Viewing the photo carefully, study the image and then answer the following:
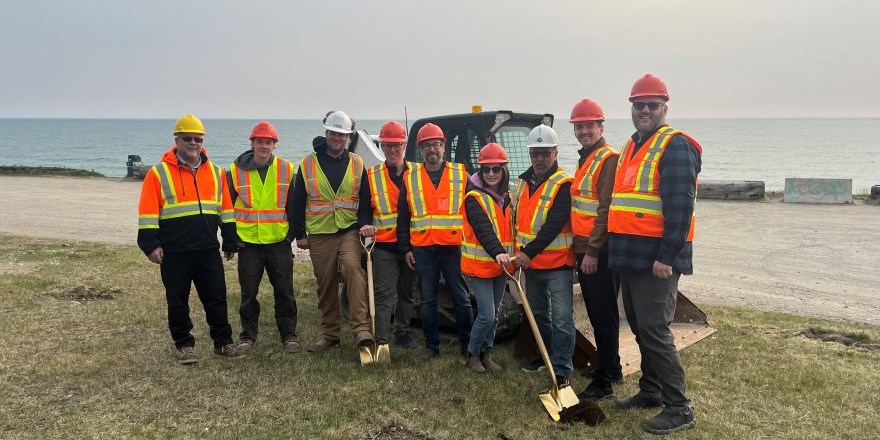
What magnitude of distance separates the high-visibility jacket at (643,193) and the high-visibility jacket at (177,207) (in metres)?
3.32

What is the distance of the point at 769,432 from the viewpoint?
402 centimetres

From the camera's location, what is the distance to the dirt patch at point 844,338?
18.8 feet

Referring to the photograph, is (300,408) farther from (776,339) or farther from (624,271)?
(776,339)

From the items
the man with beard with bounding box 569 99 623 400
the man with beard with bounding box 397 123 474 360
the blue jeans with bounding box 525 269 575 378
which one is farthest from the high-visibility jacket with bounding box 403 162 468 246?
the man with beard with bounding box 569 99 623 400

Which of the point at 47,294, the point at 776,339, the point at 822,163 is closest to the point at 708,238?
the point at 776,339

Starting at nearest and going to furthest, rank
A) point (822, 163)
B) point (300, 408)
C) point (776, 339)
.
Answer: point (300, 408)
point (776, 339)
point (822, 163)

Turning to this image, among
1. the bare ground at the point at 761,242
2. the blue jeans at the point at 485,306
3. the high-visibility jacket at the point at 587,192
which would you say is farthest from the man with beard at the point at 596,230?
the bare ground at the point at 761,242

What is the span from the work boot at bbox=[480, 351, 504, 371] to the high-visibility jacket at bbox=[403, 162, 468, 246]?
93 cm

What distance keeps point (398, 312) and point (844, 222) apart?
11.9 m

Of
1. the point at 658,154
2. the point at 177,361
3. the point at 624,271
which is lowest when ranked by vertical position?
the point at 177,361

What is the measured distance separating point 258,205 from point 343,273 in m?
0.96

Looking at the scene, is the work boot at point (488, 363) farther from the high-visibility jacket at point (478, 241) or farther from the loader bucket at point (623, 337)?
the high-visibility jacket at point (478, 241)

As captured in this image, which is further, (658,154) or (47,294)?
(47,294)

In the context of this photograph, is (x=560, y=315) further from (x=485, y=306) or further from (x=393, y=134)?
(x=393, y=134)
